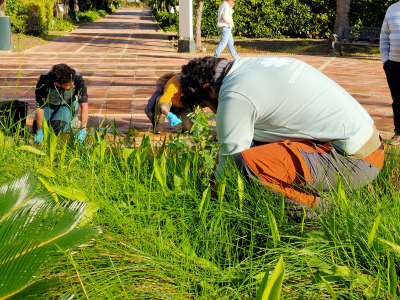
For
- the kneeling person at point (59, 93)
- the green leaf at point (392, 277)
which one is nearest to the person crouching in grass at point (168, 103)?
the kneeling person at point (59, 93)

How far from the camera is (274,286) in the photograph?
1.24 meters

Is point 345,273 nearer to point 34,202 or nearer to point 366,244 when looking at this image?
point 366,244

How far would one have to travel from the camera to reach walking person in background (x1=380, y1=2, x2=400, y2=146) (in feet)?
14.6

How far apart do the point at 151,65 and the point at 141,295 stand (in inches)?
402

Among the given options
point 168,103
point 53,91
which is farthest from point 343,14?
point 53,91

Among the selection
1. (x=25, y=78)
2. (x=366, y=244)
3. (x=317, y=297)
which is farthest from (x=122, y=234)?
(x=25, y=78)

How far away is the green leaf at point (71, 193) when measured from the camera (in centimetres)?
204

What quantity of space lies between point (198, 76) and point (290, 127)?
1.91ft

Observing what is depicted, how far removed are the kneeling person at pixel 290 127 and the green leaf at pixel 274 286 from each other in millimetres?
1077

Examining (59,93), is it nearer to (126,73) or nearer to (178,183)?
(178,183)

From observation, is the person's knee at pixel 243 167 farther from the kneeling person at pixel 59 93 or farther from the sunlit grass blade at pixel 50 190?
the kneeling person at pixel 59 93

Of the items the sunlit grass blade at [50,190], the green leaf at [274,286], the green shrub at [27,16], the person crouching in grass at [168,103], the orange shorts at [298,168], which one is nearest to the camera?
the green leaf at [274,286]

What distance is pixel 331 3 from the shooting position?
19125 millimetres

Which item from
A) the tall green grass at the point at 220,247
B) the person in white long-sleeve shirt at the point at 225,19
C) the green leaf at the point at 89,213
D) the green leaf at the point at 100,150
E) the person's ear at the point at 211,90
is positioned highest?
the person in white long-sleeve shirt at the point at 225,19
